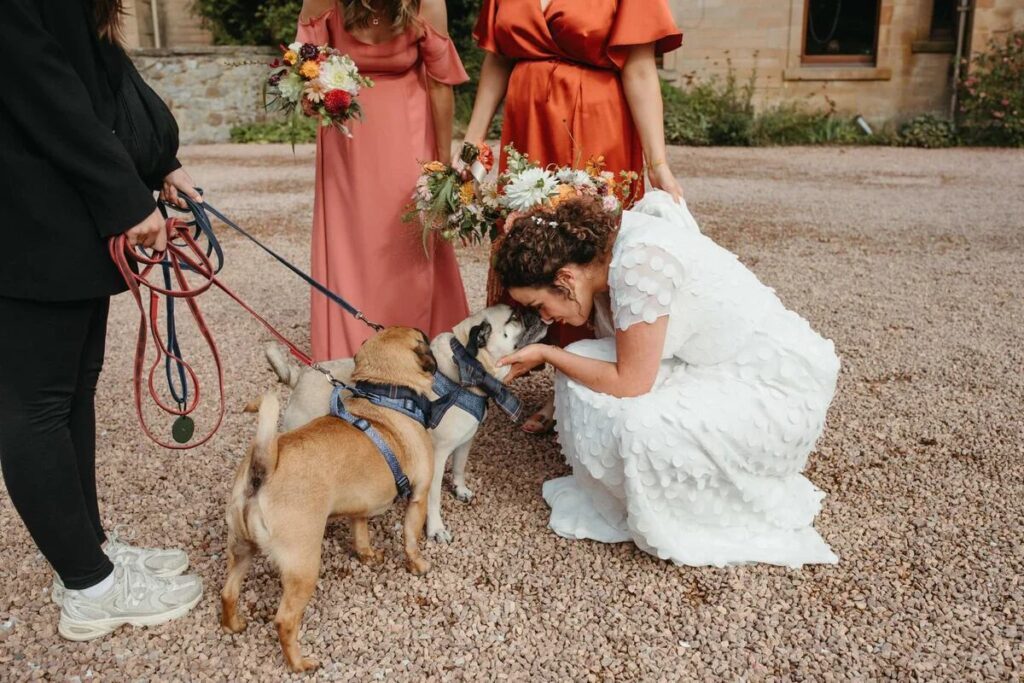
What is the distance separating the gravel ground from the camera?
8.90 ft

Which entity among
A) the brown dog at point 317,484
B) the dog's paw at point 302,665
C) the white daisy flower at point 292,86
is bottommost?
the dog's paw at point 302,665

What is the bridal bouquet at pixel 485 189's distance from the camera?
3.48 meters

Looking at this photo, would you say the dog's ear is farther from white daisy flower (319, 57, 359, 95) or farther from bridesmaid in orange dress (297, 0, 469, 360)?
white daisy flower (319, 57, 359, 95)

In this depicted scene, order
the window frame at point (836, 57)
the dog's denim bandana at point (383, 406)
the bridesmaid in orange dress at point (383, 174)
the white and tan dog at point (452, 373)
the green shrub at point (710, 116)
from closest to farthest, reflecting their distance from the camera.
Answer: the dog's denim bandana at point (383, 406)
the white and tan dog at point (452, 373)
the bridesmaid in orange dress at point (383, 174)
the green shrub at point (710, 116)
the window frame at point (836, 57)

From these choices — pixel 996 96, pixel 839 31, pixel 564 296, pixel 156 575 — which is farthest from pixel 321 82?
pixel 839 31

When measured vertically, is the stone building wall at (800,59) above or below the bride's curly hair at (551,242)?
above

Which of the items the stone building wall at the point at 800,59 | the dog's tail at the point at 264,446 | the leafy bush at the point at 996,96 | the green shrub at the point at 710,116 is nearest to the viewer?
the dog's tail at the point at 264,446

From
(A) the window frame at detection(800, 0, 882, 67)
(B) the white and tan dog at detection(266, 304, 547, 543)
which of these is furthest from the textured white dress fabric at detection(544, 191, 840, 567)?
(A) the window frame at detection(800, 0, 882, 67)

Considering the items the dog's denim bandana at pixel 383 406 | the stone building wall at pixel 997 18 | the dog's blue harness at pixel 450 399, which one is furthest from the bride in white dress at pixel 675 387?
the stone building wall at pixel 997 18

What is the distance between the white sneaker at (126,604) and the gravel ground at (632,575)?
0.05 metres

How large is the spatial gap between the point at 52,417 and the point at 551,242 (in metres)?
1.74

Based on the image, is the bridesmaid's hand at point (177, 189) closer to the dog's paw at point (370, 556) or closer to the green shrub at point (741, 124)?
the dog's paw at point (370, 556)

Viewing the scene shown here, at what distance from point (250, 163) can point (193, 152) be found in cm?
221

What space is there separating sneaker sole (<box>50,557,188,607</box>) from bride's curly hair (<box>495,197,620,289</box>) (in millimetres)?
1609
